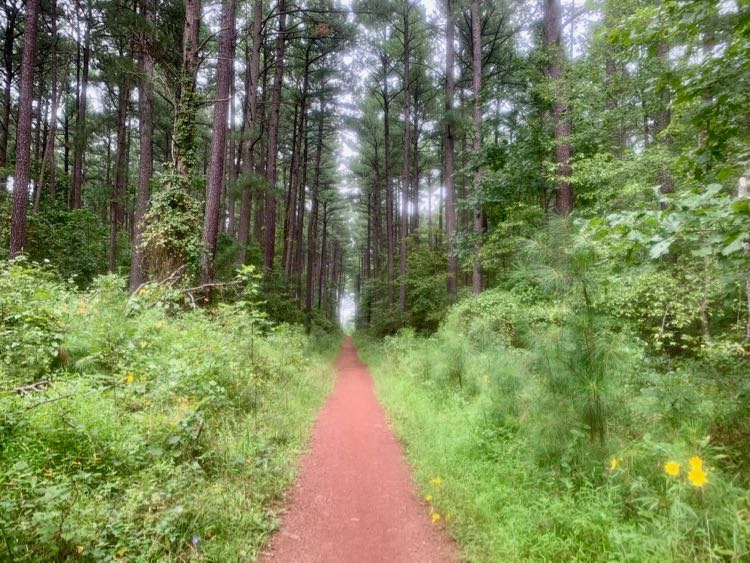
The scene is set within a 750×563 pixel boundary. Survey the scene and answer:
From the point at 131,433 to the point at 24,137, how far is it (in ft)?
38.3

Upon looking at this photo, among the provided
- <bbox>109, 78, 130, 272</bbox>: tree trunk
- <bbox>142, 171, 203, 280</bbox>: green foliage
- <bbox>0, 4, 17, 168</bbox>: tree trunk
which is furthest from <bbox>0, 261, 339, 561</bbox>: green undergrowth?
<bbox>0, 4, 17, 168</bbox>: tree trunk

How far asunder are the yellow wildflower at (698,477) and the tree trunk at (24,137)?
14193mm

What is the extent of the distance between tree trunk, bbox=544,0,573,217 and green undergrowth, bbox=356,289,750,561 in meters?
5.60

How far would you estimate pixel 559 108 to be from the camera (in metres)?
9.55

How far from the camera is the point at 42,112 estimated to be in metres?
20.6

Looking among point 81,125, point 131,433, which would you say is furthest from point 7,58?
point 131,433

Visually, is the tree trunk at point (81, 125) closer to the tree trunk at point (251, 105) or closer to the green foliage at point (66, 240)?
the green foliage at point (66, 240)

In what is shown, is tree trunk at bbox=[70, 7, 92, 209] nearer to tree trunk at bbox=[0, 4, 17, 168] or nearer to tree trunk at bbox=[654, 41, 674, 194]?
tree trunk at bbox=[0, 4, 17, 168]

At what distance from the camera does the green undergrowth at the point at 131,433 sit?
2.65 meters

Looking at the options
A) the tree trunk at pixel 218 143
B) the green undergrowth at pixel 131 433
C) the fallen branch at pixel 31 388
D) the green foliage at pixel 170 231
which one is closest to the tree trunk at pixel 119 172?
the tree trunk at pixel 218 143

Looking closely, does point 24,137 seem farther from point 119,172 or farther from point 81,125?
point 81,125

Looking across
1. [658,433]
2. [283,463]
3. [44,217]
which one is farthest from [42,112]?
[658,433]

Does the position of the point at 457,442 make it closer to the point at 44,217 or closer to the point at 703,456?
the point at 703,456

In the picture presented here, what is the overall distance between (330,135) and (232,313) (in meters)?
20.0
